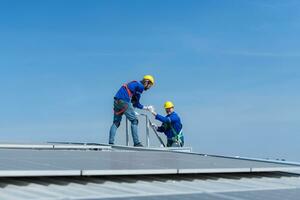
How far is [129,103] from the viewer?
15.8 metres

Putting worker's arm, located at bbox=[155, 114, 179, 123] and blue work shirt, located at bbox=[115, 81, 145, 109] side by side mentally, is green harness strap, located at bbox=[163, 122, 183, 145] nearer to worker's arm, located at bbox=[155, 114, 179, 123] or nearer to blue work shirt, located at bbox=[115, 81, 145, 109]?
worker's arm, located at bbox=[155, 114, 179, 123]

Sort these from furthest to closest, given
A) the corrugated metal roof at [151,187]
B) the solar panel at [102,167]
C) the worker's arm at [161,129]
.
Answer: the worker's arm at [161,129], the solar panel at [102,167], the corrugated metal roof at [151,187]

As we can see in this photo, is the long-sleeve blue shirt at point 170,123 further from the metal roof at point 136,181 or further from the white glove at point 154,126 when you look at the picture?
the metal roof at point 136,181

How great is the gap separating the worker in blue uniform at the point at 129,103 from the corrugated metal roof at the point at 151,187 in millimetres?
6807

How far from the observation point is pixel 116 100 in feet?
52.1

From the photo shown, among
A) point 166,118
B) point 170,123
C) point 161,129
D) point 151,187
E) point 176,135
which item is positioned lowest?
point 151,187

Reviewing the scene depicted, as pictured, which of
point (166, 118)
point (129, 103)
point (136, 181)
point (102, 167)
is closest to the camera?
point (102, 167)

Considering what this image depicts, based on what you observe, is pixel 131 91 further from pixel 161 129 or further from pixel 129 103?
pixel 161 129

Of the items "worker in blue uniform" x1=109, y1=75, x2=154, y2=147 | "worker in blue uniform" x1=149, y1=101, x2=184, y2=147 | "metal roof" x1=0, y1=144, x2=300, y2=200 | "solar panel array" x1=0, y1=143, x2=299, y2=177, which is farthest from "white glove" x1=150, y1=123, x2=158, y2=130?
"metal roof" x1=0, y1=144, x2=300, y2=200

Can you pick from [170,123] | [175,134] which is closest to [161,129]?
[170,123]

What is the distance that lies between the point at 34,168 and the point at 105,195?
38.6 inches

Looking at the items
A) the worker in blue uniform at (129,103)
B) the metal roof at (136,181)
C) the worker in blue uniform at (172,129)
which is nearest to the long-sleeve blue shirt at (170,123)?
the worker in blue uniform at (172,129)

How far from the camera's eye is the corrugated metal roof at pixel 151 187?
6.57m

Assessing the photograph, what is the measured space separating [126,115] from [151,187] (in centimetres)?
835
